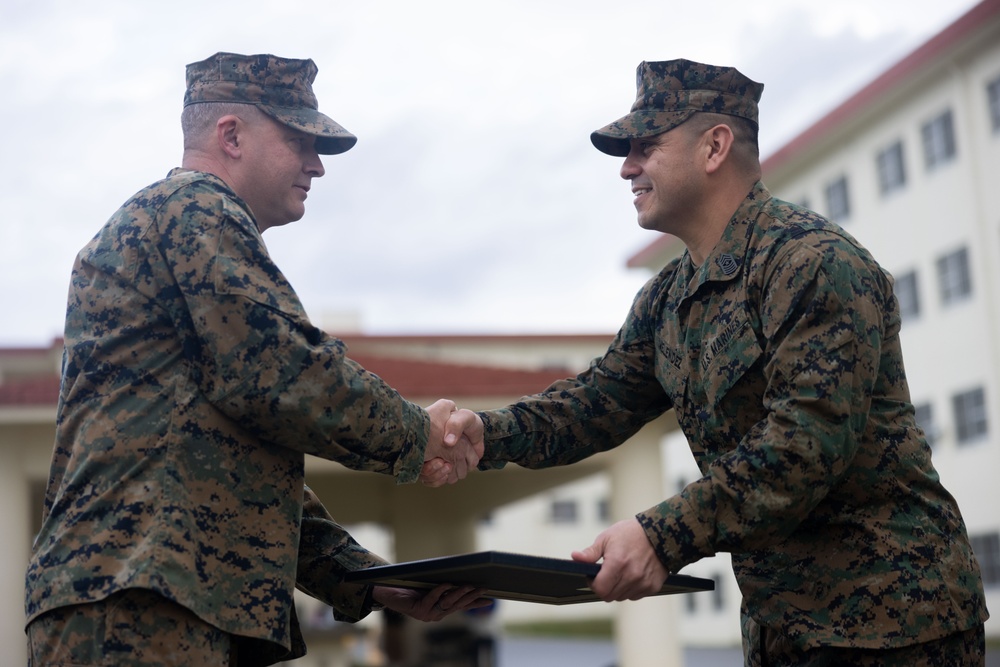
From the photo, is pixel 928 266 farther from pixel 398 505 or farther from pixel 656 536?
pixel 656 536

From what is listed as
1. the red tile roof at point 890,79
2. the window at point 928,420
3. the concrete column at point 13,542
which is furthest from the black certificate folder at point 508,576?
the window at point 928,420

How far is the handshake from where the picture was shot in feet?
13.1

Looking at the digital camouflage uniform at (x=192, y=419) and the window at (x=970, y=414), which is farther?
the window at (x=970, y=414)

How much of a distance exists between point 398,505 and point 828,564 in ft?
51.1

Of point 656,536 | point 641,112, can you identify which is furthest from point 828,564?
point 641,112

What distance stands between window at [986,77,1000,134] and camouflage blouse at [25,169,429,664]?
25773 mm

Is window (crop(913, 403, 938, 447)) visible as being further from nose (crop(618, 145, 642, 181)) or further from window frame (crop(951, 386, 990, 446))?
nose (crop(618, 145, 642, 181))

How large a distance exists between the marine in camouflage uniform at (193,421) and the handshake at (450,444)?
515 mm

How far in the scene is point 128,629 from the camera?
9.64ft

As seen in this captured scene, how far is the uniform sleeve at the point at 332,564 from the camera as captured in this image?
392 cm

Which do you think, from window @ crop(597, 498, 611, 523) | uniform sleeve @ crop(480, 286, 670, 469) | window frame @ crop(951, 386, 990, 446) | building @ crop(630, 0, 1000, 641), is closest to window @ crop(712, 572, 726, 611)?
window @ crop(597, 498, 611, 523)

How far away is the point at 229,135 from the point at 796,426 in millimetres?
1935

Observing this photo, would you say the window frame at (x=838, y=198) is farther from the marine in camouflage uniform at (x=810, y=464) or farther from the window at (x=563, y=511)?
the marine in camouflage uniform at (x=810, y=464)

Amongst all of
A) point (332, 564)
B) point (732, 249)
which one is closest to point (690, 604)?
point (332, 564)
